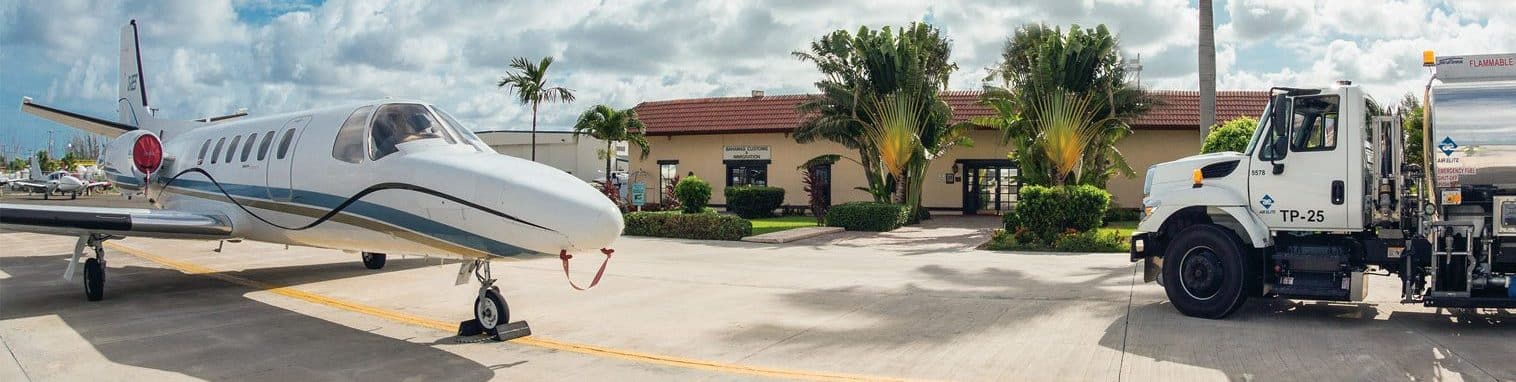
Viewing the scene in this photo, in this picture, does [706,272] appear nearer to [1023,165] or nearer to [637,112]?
[1023,165]

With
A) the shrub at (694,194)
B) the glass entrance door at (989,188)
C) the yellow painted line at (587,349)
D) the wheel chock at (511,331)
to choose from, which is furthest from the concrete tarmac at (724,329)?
the glass entrance door at (989,188)

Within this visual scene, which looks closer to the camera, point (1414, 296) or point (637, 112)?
point (1414, 296)

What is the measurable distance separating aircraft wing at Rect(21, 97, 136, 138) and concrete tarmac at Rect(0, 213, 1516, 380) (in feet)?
8.49

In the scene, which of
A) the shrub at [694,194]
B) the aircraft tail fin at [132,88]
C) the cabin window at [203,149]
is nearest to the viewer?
the cabin window at [203,149]

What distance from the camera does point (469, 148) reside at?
912 centimetres

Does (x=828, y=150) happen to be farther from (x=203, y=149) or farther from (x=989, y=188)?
(x=203, y=149)

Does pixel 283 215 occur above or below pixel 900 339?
above

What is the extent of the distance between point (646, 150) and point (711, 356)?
30406mm

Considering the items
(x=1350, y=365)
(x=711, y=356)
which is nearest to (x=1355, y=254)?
(x=1350, y=365)

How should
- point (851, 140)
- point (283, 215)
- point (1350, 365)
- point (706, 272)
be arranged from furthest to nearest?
1. point (851, 140)
2. point (706, 272)
3. point (283, 215)
4. point (1350, 365)

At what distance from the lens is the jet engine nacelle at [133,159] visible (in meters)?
14.6

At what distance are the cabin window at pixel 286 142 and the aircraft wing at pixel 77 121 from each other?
7855mm

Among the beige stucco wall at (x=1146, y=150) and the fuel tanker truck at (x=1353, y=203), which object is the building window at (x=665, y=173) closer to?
the beige stucco wall at (x=1146, y=150)

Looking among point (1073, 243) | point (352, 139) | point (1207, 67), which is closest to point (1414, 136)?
point (1073, 243)
